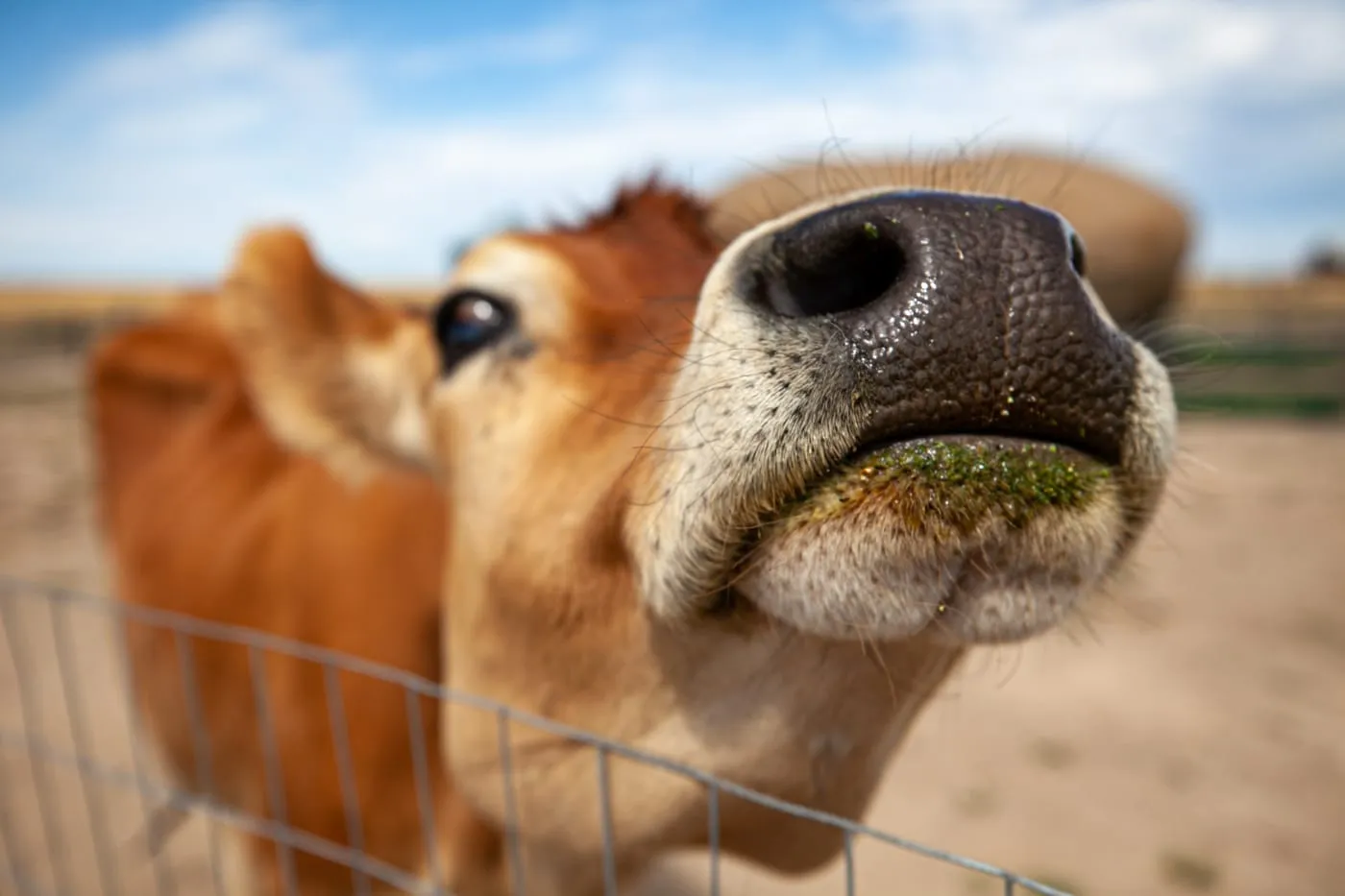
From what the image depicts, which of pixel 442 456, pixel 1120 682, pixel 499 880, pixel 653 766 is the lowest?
pixel 1120 682

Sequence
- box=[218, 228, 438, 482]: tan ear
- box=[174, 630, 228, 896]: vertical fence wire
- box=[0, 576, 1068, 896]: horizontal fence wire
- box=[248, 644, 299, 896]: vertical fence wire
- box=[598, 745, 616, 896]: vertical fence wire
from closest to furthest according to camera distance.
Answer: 1. box=[0, 576, 1068, 896]: horizontal fence wire
2. box=[598, 745, 616, 896]: vertical fence wire
3. box=[218, 228, 438, 482]: tan ear
4. box=[248, 644, 299, 896]: vertical fence wire
5. box=[174, 630, 228, 896]: vertical fence wire

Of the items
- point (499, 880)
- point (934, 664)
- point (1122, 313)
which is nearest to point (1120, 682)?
point (499, 880)

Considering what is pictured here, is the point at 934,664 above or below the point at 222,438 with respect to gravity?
above

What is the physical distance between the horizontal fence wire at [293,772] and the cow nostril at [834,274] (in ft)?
2.14

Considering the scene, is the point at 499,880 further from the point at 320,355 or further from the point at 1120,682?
the point at 1120,682

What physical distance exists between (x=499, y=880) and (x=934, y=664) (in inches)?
60.5

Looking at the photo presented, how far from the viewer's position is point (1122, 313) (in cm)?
1280

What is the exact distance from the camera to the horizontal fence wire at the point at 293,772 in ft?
4.60

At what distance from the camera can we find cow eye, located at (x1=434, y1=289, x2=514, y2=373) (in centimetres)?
188

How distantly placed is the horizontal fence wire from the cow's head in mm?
81

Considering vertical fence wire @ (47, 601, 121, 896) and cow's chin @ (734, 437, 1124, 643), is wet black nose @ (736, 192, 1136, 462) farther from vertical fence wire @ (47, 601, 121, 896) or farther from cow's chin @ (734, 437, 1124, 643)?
vertical fence wire @ (47, 601, 121, 896)

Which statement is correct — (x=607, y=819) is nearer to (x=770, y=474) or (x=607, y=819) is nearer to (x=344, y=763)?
(x=770, y=474)

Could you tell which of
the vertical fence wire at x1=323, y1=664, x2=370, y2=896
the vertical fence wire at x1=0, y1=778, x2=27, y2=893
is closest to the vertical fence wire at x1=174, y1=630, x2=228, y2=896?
the vertical fence wire at x1=323, y1=664, x2=370, y2=896

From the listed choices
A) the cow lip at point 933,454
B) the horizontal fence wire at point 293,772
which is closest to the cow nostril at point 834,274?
the cow lip at point 933,454
